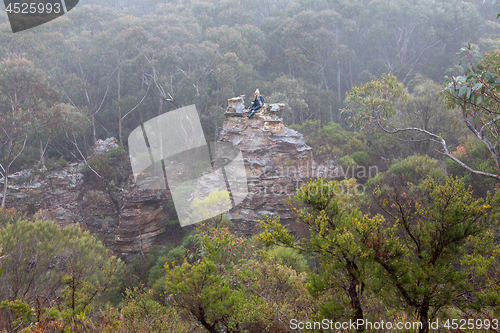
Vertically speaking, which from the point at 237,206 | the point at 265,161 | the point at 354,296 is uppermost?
the point at 354,296

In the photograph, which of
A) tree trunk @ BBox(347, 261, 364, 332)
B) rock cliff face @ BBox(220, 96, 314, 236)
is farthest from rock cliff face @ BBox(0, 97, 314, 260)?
tree trunk @ BBox(347, 261, 364, 332)

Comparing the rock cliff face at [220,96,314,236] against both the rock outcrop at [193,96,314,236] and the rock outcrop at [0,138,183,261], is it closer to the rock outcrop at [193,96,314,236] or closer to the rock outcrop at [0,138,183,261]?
the rock outcrop at [193,96,314,236]

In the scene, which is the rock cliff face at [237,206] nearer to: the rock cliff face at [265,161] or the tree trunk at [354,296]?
the rock cliff face at [265,161]

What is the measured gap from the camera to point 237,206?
13.7 m

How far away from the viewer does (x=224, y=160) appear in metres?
14.5

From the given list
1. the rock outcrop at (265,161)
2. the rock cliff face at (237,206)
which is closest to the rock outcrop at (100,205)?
the rock cliff face at (237,206)

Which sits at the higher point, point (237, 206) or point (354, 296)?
point (354, 296)

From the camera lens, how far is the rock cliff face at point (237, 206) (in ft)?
45.0

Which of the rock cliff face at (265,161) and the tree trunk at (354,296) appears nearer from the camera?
the tree trunk at (354,296)

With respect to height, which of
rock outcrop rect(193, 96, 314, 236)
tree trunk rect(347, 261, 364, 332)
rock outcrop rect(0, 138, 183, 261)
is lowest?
rock outcrop rect(0, 138, 183, 261)

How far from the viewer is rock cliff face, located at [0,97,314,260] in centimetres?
1371
